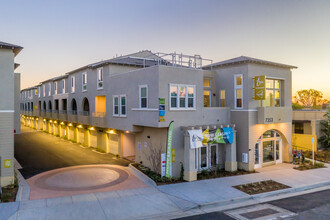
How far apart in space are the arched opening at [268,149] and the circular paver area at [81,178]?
11.1 meters

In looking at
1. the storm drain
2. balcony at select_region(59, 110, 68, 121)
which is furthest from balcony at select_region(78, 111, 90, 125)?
the storm drain

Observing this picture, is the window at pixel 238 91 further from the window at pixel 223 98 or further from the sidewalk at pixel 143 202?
the sidewalk at pixel 143 202

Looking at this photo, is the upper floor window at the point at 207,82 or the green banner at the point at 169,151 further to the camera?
the upper floor window at the point at 207,82

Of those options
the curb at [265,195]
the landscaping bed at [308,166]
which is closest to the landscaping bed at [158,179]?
the curb at [265,195]

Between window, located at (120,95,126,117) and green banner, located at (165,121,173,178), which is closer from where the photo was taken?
green banner, located at (165,121,173,178)

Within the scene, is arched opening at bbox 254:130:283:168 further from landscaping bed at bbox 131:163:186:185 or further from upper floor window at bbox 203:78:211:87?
landscaping bed at bbox 131:163:186:185

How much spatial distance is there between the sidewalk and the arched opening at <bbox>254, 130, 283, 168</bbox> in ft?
13.1

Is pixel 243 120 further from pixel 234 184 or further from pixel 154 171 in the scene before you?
pixel 154 171

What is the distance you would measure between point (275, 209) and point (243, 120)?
8560 mm

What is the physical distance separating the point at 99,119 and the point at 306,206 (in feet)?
61.7

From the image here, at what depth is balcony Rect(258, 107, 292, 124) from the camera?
62.8 feet

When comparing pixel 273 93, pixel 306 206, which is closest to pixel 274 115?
pixel 273 93

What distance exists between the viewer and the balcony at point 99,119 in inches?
935

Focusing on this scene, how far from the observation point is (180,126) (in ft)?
56.2
